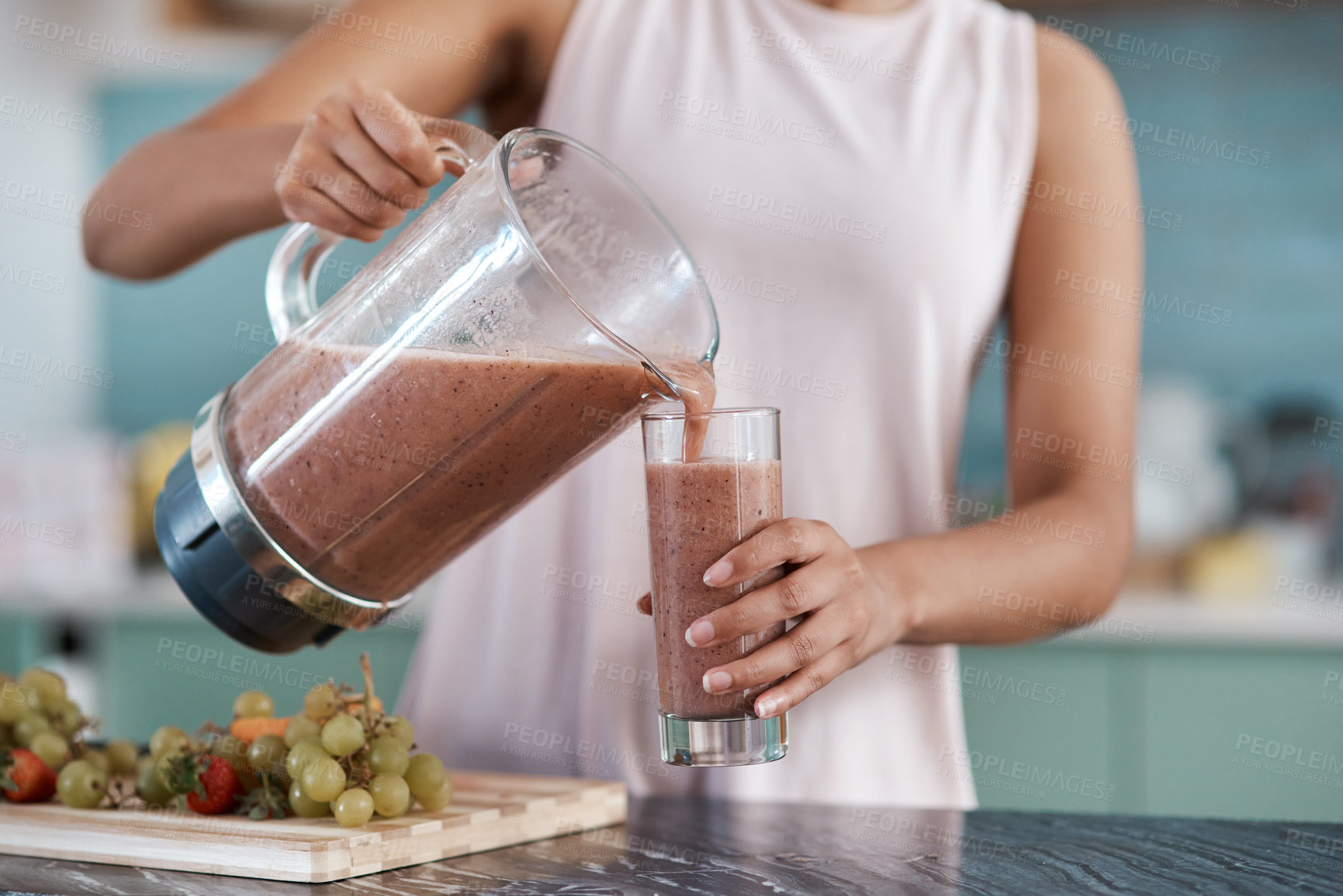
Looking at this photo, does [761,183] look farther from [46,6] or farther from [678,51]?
[46,6]

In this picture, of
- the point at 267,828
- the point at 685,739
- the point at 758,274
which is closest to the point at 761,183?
the point at 758,274

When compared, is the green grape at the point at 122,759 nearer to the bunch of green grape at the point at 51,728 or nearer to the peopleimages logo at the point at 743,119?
the bunch of green grape at the point at 51,728

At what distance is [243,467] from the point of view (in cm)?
91

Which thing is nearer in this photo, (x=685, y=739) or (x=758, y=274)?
(x=685, y=739)

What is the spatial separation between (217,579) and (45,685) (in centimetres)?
31

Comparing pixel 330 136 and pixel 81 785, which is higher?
pixel 330 136

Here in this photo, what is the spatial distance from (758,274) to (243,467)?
54cm

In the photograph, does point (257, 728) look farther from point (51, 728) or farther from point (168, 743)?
point (51, 728)

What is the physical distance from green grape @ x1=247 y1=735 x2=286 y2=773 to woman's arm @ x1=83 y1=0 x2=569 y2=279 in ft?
1.29

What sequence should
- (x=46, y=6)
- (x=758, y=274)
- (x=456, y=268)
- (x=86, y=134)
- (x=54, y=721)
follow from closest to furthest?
(x=456, y=268) → (x=54, y=721) → (x=758, y=274) → (x=46, y=6) → (x=86, y=134)

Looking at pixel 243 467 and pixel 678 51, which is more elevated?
pixel 678 51

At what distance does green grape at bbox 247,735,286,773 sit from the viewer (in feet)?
3.21

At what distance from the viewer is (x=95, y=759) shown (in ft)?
3.53

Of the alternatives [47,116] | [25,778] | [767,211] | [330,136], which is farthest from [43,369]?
[330,136]
